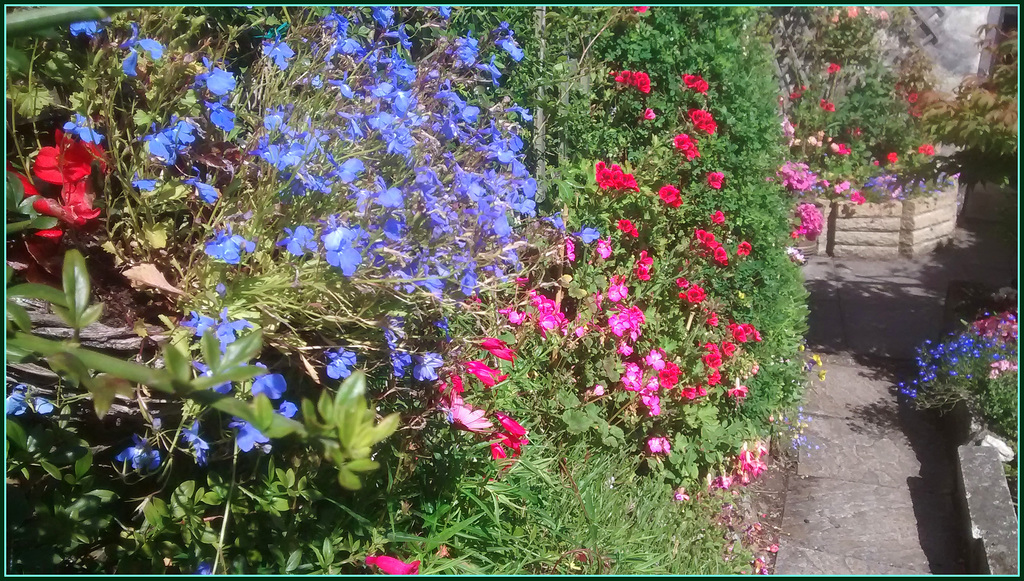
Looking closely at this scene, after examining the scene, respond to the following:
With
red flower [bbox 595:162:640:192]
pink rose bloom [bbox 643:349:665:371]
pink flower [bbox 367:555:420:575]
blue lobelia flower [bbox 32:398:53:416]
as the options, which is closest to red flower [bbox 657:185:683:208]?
red flower [bbox 595:162:640:192]

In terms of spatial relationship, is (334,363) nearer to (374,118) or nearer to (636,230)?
(374,118)

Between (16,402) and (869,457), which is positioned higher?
(16,402)

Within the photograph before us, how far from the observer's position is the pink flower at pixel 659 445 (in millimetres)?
2590

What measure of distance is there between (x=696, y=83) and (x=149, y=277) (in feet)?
7.23

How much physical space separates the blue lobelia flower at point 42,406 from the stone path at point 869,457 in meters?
2.51

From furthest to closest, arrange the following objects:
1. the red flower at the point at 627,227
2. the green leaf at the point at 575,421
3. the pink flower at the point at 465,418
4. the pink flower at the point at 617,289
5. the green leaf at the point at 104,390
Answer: the red flower at the point at 627,227, the pink flower at the point at 617,289, the green leaf at the point at 575,421, the pink flower at the point at 465,418, the green leaf at the point at 104,390

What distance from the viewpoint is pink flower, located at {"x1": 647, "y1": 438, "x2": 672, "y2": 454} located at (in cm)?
259

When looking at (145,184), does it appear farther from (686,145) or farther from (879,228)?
(879,228)

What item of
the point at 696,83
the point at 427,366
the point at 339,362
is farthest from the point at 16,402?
the point at 696,83

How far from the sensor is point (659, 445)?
260 centimetres

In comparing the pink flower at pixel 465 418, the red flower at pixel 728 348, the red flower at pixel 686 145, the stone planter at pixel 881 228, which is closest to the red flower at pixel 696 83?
the red flower at pixel 686 145

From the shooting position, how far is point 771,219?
2.95m

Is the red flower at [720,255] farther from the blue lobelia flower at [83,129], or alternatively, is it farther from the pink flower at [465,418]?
the blue lobelia flower at [83,129]

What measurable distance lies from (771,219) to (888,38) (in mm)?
5500
